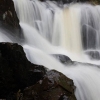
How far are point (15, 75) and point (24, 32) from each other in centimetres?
547

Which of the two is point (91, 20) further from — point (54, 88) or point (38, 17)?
point (54, 88)

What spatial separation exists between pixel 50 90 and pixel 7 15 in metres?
5.22

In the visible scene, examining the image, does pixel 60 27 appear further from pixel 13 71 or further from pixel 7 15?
pixel 13 71

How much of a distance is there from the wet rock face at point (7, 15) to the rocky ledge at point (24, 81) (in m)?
4.04

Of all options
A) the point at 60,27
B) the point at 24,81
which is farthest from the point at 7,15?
the point at 60,27

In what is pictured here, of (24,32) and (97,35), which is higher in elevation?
(24,32)

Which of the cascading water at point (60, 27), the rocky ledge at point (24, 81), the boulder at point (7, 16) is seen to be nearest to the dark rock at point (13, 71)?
the rocky ledge at point (24, 81)

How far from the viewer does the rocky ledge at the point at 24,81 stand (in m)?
6.29

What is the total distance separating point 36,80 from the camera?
700 cm

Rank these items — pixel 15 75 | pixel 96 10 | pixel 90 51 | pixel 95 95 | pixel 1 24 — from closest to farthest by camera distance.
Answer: pixel 15 75 < pixel 95 95 < pixel 1 24 < pixel 90 51 < pixel 96 10

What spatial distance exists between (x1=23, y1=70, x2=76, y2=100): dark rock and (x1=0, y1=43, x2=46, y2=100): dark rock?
15.2 inches

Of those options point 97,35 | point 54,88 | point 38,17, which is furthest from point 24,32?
point 54,88

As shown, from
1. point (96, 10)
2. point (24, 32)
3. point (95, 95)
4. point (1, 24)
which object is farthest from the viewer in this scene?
point (96, 10)

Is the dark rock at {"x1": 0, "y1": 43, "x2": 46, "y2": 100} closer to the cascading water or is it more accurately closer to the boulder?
the cascading water
